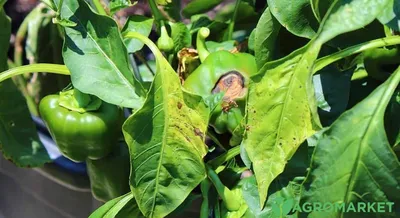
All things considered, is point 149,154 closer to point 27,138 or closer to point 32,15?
point 27,138

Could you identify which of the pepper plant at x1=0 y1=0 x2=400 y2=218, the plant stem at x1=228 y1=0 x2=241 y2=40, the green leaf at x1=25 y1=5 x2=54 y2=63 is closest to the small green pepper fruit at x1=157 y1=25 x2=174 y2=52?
the pepper plant at x1=0 y1=0 x2=400 y2=218

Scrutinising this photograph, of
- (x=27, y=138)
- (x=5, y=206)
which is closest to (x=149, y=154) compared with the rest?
(x=27, y=138)

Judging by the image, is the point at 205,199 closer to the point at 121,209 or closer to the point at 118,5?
the point at 121,209

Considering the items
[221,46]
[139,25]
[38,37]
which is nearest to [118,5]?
[139,25]

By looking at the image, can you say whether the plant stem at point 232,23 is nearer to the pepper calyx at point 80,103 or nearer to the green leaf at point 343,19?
the pepper calyx at point 80,103

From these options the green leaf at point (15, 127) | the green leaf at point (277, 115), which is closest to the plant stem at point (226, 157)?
the green leaf at point (277, 115)

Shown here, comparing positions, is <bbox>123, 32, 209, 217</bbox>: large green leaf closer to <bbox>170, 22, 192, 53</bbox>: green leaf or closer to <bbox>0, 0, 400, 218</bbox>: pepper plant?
<bbox>0, 0, 400, 218</bbox>: pepper plant
